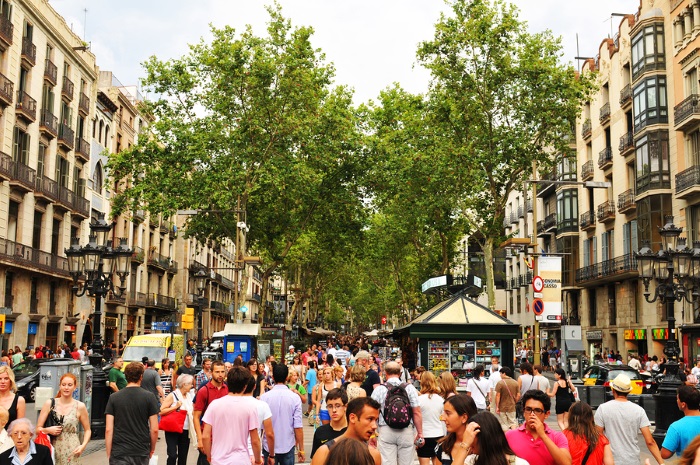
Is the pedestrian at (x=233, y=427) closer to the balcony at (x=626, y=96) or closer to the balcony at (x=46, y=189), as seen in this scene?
the balcony at (x=46, y=189)

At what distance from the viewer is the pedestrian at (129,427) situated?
25.9ft

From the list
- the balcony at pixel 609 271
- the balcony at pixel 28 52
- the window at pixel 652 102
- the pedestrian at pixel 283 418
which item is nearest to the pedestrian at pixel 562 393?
the pedestrian at pixel 283 418

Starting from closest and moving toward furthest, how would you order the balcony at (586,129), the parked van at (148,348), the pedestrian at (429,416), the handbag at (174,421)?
the pedestrian at (429,416) < the handbag at (174,421) < the parked van at (148,348) < the balcony at (586,129)

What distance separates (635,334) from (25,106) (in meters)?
34.5

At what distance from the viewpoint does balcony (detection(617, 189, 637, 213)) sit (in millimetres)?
42044

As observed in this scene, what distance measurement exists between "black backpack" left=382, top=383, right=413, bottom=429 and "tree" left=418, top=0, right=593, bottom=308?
84.0 ft

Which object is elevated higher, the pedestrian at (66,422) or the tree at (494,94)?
the tree at (494,94)

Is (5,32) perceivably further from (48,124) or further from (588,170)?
(588,170)

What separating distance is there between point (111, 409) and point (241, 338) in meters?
22.7

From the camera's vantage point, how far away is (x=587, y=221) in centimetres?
4975

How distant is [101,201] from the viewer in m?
49.0

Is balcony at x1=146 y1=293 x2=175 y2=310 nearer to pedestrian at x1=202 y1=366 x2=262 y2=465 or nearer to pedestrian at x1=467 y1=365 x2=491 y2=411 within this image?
pedestrian at x1=467 y1=365 x2=491 y2=411

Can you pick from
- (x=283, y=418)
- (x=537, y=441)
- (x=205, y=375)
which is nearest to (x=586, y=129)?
(x=205, y=375)

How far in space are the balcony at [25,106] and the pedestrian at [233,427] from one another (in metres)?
32.5
